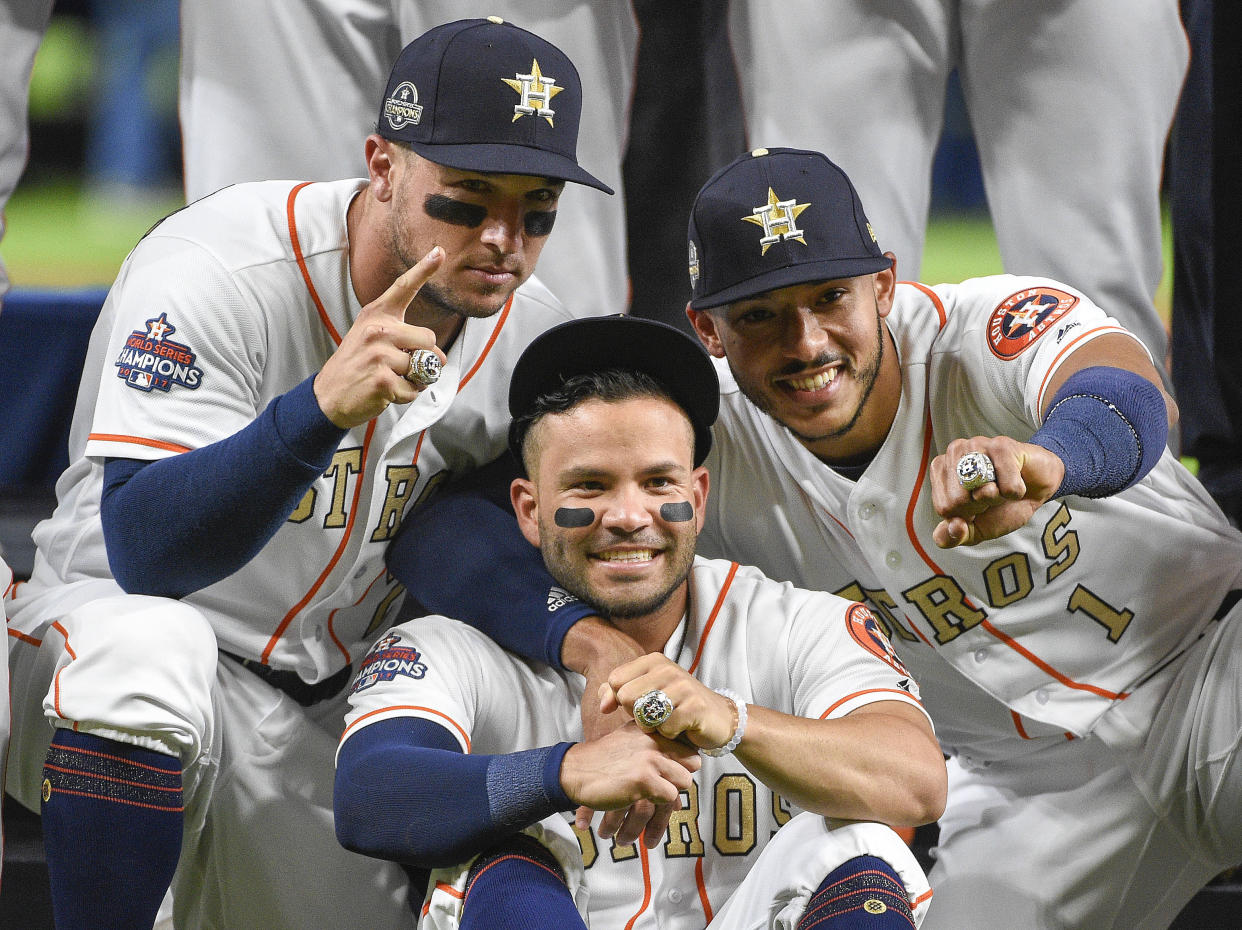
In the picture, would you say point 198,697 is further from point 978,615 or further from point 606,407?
point 978,615

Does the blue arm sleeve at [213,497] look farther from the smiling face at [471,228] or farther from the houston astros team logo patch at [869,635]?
the houston astros team logo patch at [869,635]

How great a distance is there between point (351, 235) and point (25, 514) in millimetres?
1511

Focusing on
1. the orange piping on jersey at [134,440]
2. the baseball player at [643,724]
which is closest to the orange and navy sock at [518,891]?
the baseball player at [643,724]

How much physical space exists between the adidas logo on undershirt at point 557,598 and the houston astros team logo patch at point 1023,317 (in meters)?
0.78

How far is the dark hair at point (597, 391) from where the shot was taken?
205 cm

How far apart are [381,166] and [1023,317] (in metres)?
1.05

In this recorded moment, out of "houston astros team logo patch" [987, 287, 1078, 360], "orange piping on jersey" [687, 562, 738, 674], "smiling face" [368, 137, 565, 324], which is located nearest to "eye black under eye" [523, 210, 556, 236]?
"smiling face" [368, 137, 565, 324]

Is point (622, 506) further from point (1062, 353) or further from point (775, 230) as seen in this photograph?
point (1062, 353)

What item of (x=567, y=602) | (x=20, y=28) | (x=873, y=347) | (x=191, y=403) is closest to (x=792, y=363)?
(x=873, y=347)

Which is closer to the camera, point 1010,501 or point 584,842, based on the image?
point 1010,501

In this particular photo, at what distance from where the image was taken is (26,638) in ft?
6.97

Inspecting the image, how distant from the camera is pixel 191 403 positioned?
1.99 metres

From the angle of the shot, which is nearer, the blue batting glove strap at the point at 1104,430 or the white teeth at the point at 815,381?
the blue batting glove strap at the point at 1104,430

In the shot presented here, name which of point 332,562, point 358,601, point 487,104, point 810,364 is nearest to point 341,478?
point 332,562
